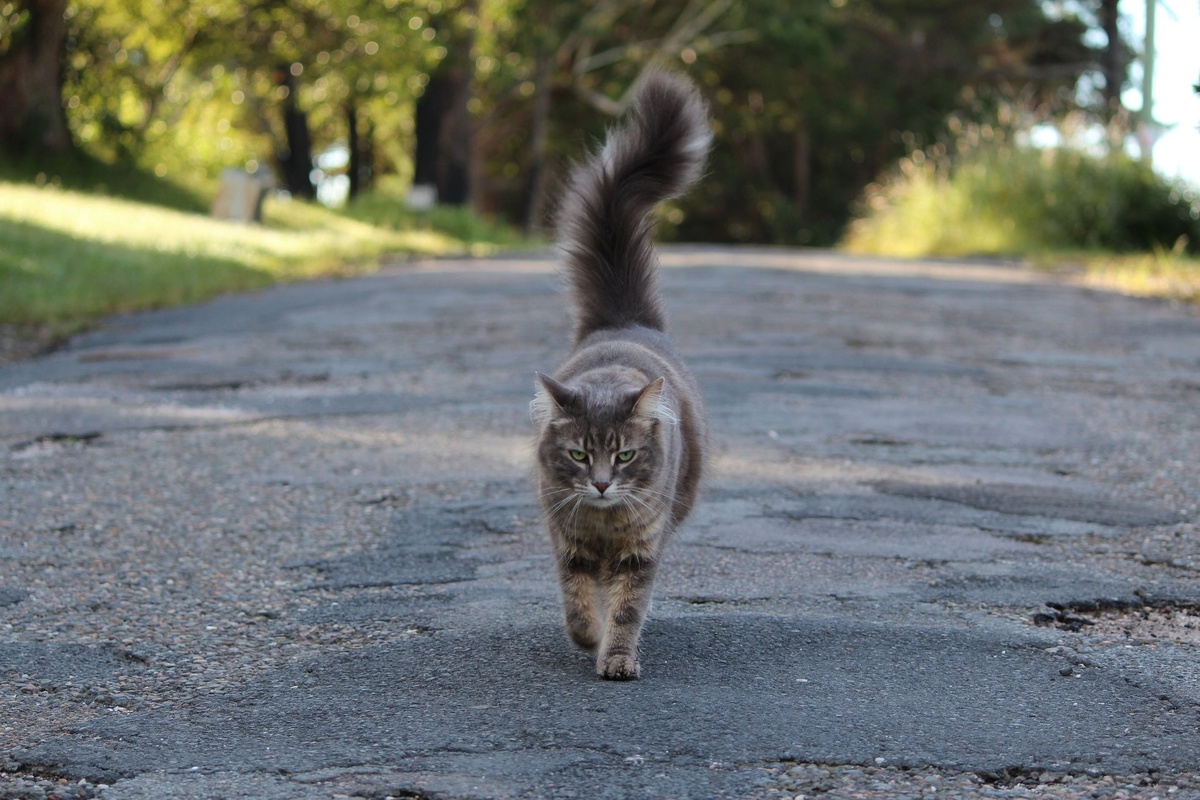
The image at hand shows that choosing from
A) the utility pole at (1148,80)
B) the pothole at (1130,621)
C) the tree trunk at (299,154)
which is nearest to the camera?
the pothole at (1130,621)

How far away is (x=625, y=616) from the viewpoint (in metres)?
3.82

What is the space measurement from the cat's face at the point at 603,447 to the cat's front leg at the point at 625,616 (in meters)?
0.17

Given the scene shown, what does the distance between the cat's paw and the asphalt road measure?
0.17 feet

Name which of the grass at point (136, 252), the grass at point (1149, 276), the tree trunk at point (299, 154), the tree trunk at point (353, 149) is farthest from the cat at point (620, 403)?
the tree trunk at point (353, 149)

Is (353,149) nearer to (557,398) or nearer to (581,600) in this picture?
Result: (557,398)

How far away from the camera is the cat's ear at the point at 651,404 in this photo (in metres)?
3.91

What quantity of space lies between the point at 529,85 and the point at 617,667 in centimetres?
2788

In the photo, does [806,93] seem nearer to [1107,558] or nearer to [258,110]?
[258,110]

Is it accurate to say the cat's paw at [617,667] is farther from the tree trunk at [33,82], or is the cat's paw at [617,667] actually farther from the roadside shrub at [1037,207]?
the tree trunk at [33,82]

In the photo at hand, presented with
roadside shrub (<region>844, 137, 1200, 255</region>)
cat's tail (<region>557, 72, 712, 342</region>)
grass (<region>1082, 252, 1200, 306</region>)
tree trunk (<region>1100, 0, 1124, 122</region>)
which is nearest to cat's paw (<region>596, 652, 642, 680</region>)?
cat's tail (<region>557, 72, 712, 342</region>)

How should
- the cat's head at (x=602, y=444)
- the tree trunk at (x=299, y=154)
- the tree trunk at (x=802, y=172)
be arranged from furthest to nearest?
the tree trunk at (x=802, y=172), the tree trunk at (x=299, y=154), the cat's head at (x=602, y=444)

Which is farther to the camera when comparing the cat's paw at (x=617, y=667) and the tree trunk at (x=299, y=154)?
the tree trunk at (x=299, y=154)

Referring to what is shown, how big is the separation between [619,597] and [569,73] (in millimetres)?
28056

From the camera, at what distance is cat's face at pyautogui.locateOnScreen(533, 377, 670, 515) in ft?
12.7
